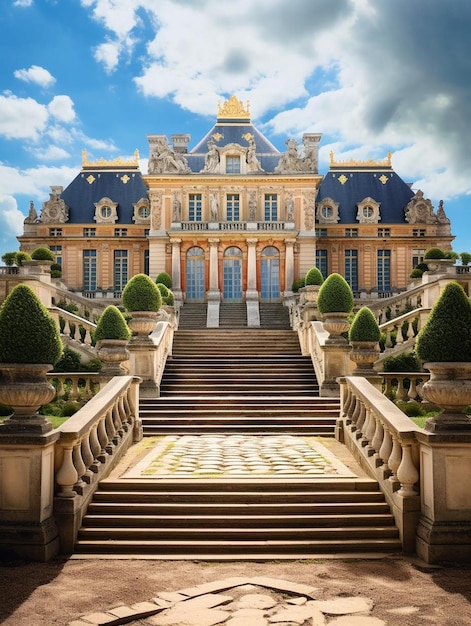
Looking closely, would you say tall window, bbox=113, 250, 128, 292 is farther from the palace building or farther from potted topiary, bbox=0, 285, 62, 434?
potted topiary, bbox=0, 285, 62, 434

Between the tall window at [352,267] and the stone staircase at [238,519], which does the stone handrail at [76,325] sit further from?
the tall window at [352,267]

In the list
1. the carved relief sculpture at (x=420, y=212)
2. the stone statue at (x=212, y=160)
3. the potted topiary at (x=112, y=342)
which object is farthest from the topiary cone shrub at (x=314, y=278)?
the carved relief sculpture at (x=420, y=212)

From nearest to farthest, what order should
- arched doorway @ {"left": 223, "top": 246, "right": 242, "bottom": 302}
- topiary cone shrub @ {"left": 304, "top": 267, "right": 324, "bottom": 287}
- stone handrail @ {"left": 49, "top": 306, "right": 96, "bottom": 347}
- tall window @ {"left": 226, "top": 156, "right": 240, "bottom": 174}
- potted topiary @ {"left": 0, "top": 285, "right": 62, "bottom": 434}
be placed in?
potted topiary @ {"left": 0, "top": 285, "right": 62, "bottom": 434} < stone handrail @ {"left": 49, "top": 306, "right": 96, "bottom": 347} < topiary cone shrub @ {"left": 304, "top": 267, "right": 324, "bottom": 287} < arched doorway @ {"left": 223, "top": 246, "right": 242, "bottom": 302} < tall window @ {"left": 226, "top": 156, "right": 240, "bottom": 174}

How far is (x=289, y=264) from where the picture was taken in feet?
129

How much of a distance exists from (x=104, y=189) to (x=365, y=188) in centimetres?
1866

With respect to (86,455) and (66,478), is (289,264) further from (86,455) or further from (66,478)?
(66,478)

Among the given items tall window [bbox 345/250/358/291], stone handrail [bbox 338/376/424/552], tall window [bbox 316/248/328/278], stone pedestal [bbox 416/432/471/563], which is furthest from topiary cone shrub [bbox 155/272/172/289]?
stone pedestal [bbox 416/432/471/563]

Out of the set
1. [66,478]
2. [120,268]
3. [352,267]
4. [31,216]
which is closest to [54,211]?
[31,216]

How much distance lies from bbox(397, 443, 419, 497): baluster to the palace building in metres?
31.3

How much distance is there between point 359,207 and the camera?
45.5m

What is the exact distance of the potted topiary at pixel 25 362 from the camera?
22.3 feet

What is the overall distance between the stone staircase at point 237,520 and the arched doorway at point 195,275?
31759 mm

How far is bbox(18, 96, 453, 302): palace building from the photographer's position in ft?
130

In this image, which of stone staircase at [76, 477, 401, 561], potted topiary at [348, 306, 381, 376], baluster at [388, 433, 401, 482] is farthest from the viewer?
potted topiary at [348, 306, 381, 376]
